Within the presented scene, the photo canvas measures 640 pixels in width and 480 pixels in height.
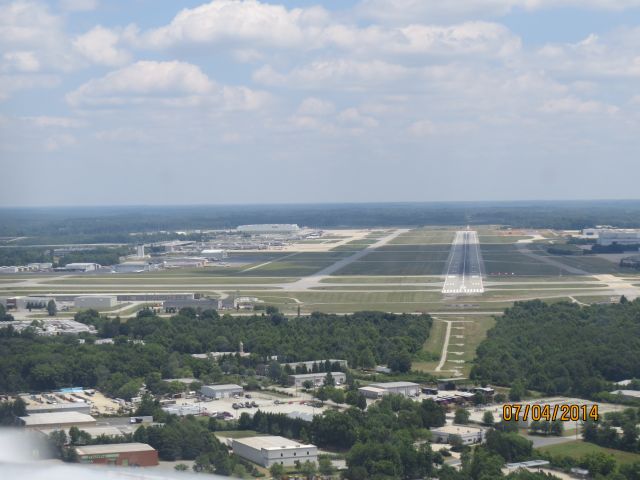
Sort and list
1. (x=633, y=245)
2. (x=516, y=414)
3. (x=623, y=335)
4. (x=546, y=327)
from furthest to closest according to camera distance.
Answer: (x=633, y=245) → (x=546, y=327) → (x=623, y=335) → (x=516, y=414)

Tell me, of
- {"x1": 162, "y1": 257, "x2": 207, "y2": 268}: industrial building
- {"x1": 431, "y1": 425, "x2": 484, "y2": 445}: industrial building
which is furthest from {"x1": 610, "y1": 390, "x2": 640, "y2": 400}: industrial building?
{"x1": 162, "y1": 257, "x2": 207, "y2": 268}: industrial building

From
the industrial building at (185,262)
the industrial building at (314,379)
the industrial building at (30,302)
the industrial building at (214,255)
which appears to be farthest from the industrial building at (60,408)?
the industrial building at (214,255)

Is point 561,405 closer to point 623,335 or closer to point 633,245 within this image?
point 623,335

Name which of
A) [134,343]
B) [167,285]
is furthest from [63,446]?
[167,285]

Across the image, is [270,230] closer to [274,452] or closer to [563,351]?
[563,351]

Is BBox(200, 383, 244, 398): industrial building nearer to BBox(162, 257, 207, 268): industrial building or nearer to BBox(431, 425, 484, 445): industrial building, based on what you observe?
BBox(431, 425, 484, 445): industrial building

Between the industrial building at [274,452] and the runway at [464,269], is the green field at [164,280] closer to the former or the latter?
the runway at [464,269]
